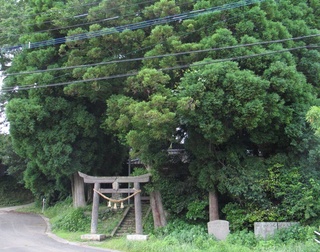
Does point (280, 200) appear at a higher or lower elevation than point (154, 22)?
lower

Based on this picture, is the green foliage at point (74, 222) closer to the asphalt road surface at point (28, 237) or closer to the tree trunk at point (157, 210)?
the asphalt road surface at point (28, 237)

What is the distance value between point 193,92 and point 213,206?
5574 millimetres

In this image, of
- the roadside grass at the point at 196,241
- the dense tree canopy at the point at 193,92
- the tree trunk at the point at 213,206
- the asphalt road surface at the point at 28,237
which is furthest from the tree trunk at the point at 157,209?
the asphalt road surface at the point at 28,237

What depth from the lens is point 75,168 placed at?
71.0ft

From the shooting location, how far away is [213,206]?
17.6 meters

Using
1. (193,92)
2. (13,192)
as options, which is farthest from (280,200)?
(13,192)

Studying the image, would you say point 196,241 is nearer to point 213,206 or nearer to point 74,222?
point 213,206

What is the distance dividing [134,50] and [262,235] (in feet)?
29.9

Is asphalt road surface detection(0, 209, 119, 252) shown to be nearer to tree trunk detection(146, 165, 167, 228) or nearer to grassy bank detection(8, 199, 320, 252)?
grassy bank detection(8, 199, 320, 252)

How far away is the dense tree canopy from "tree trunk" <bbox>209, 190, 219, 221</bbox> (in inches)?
2.6

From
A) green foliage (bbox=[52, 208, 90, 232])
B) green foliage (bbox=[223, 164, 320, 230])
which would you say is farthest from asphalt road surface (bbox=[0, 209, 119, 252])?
green foliage (bbox=[223, 164, 320, 230])

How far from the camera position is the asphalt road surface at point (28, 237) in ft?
54.2

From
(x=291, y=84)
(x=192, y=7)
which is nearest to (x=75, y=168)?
(x=192, y=7)

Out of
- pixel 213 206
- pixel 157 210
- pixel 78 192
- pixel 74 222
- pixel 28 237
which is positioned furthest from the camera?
pixel 78 192
